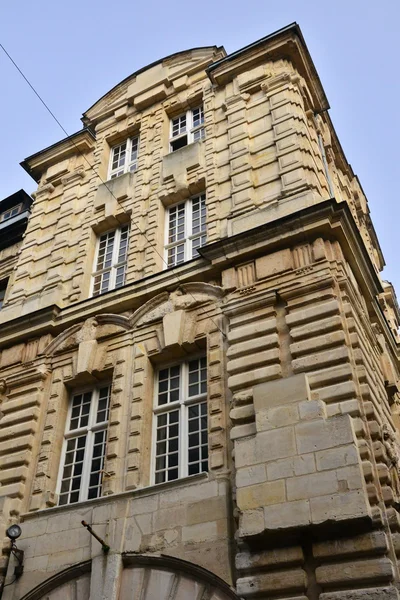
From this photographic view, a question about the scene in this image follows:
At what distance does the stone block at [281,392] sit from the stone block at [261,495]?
4.48 feet

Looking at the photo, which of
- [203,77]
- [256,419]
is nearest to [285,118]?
[203,77]

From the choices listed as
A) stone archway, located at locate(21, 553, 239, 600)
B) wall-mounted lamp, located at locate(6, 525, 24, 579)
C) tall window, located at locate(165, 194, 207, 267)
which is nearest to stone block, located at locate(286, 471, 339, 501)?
stone archway, located at locate(21, 553, 239, 600)

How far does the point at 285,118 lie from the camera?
52.6 feet

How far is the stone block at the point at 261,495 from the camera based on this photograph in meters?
9.19

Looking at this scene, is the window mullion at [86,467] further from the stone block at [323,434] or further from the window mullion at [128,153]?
the window mullion at [128,153]

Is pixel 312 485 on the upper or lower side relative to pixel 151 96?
lower

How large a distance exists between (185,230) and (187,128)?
487 cm

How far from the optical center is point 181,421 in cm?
1214

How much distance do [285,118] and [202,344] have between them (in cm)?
708

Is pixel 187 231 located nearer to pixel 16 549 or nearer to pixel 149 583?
pixel 16 549

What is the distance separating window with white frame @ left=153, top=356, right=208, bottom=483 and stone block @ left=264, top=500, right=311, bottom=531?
7.77 ft

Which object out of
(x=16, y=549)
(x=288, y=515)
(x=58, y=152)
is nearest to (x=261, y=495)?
(x=288, y=515)

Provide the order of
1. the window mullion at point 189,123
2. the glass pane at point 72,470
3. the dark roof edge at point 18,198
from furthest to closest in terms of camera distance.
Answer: the dark roof edge at point 18,198
the window mullion at point 189,123
the glass pane at point 72,470

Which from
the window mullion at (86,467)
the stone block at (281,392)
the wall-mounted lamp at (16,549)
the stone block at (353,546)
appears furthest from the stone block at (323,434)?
the wall-mounted lamp at (16,549)
